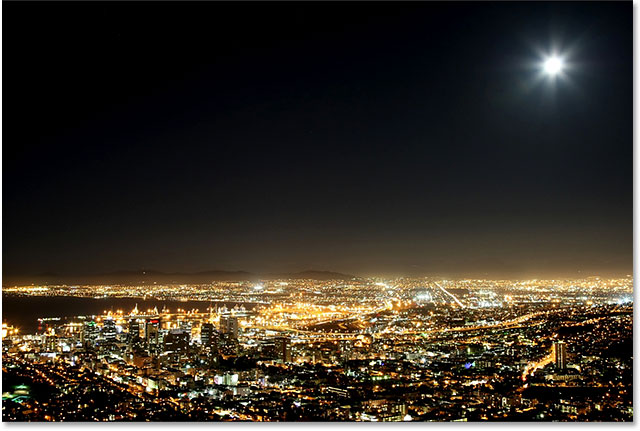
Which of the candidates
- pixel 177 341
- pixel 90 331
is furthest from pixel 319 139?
pixel 90 331

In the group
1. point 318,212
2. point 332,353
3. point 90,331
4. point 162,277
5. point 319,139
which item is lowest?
point 332,353

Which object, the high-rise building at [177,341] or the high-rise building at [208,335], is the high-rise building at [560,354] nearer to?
the high-rise building at [208,335]

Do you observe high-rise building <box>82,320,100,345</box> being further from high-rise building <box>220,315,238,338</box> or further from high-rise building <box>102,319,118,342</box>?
high-rise building <box>220,315,238,338</box>

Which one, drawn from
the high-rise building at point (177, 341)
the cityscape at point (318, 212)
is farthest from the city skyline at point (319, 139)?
the high-rise building at point (177, 341)

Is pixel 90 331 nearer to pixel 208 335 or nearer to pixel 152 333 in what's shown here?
pixel 152 333

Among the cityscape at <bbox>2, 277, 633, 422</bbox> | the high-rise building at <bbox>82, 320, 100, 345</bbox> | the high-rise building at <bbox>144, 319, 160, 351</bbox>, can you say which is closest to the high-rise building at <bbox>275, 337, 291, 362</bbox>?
the cityscape at <bbox>2, 277, 633, 422</bbox>

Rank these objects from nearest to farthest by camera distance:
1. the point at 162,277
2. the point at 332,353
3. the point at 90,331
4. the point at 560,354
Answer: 1. the point at 560,354
2. the point at 332,353
3. the point at 90,331
4. the point at 162,277

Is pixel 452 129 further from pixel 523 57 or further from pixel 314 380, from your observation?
pixel 314 380
